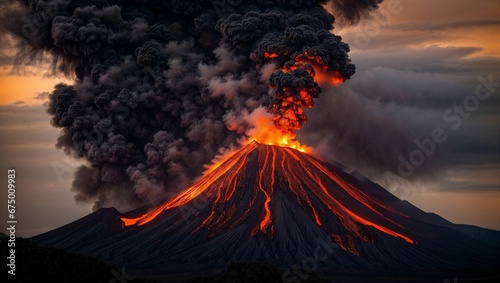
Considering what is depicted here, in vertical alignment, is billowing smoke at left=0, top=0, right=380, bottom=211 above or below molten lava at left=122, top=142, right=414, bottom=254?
above

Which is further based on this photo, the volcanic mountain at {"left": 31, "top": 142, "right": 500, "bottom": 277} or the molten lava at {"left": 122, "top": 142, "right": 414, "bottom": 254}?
the molten lava at {"left": 122, "top": 142, "right": 414, "bottom": 254}

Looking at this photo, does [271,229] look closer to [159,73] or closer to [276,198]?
[276,198]

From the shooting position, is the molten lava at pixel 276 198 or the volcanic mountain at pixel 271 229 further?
the molten lava at pixel 276 198

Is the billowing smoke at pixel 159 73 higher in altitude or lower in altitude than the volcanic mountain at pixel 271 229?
higher

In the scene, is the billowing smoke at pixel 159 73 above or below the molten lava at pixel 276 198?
above

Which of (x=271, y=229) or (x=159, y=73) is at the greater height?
(x=159, y=73)

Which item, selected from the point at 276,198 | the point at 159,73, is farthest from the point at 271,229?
the point at 159,73
